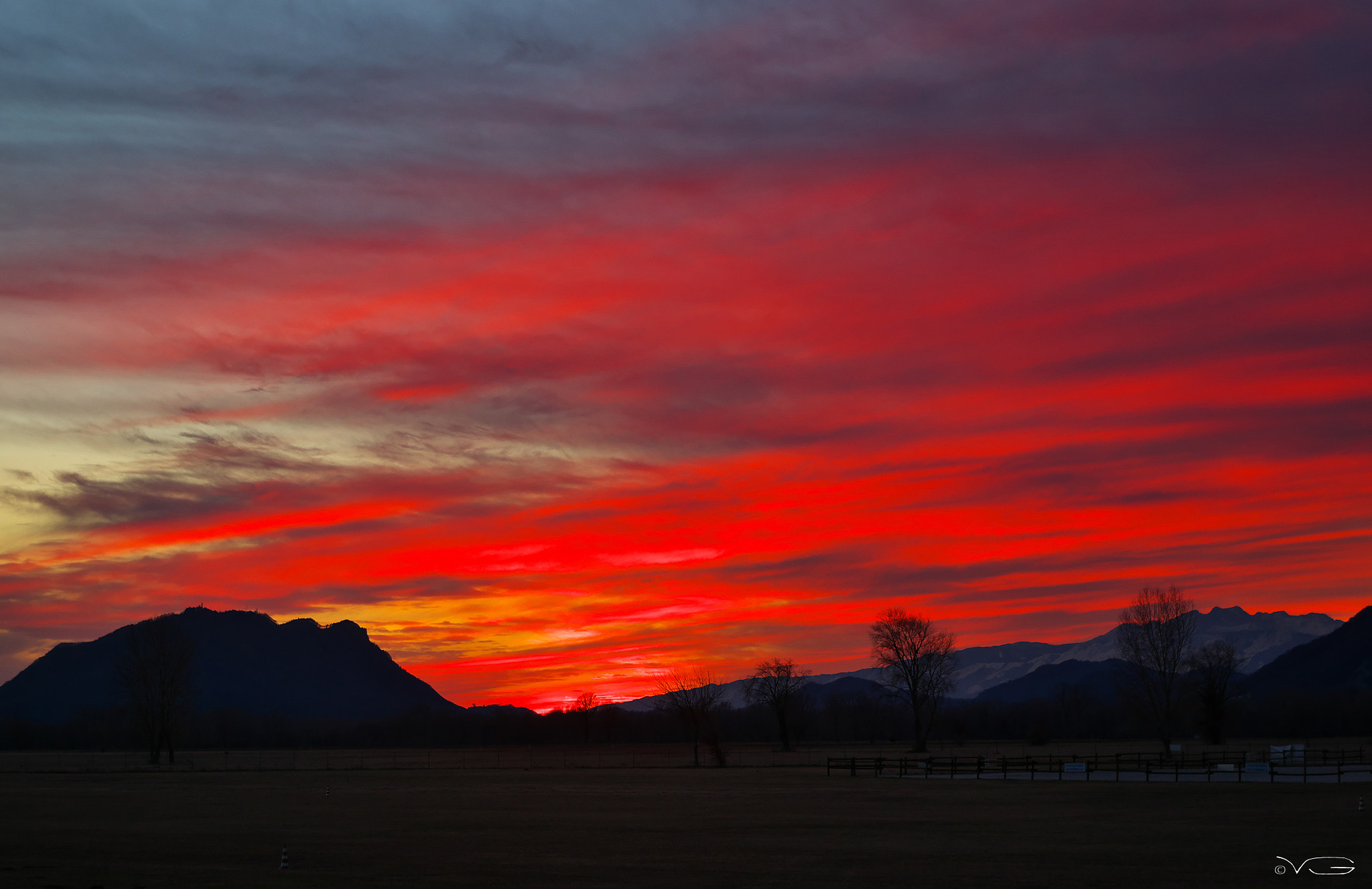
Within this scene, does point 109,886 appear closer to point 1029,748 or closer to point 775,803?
point 775,803

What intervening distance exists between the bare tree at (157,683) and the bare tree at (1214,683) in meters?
123

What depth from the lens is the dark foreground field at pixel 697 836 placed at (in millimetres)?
25172

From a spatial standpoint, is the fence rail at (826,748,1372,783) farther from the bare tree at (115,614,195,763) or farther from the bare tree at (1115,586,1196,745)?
the bare tree at (115,614,195,763)

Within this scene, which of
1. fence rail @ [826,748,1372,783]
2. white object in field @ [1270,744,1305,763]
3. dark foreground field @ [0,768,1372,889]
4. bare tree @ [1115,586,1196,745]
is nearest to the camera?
dark foreground field @ [0,768,1372,889]

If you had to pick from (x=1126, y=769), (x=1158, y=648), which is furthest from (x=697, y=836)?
(x=1158, y=648)

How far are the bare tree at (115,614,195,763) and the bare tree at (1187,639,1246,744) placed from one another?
12270cm

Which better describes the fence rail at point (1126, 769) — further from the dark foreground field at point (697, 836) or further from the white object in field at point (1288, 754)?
the dark foreground field at point (697, 836)

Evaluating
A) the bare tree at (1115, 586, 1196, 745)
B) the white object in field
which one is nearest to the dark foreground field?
the white object in field

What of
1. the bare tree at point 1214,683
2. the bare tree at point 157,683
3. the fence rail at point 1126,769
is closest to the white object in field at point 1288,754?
the fence rail at point 1126,769

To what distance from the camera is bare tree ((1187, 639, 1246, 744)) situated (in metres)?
129

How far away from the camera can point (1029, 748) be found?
124500mm

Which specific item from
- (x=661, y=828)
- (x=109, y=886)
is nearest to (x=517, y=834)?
(x=661, y=828)

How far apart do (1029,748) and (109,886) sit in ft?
384

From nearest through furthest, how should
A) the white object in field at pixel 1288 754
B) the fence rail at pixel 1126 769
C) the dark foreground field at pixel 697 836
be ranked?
the dark foreground field at pixel 697 836, the fence rail at pixel 1126 769, the white object in field at pixel 1288 754
